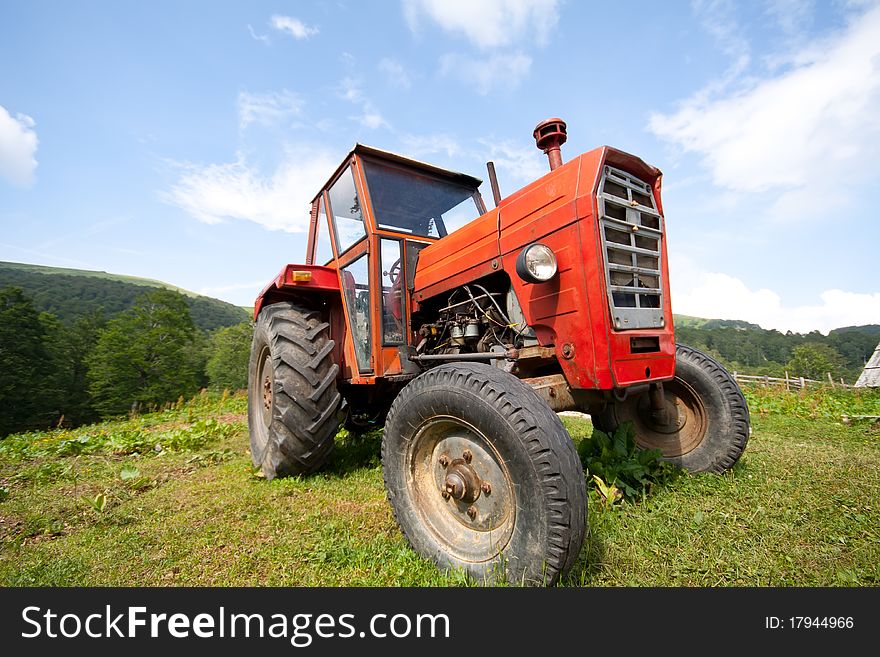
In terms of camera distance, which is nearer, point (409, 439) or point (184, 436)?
point (409, 439)

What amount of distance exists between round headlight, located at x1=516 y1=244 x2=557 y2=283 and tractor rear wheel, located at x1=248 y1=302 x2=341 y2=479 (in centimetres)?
198

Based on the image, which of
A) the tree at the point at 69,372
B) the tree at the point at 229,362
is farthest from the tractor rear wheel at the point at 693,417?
the tree at the point at 229,362

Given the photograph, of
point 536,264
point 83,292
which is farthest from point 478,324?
point 83,292

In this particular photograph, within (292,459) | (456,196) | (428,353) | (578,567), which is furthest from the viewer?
(456,196)

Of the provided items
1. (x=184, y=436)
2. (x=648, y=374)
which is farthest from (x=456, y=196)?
(x=184, y=436)

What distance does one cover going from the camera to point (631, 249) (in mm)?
2180

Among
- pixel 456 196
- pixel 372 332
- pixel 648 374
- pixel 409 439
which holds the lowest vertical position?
pixel 409 439

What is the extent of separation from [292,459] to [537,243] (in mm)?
2592

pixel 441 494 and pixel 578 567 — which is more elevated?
pixel 441 494

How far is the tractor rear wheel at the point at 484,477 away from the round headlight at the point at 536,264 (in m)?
0.50

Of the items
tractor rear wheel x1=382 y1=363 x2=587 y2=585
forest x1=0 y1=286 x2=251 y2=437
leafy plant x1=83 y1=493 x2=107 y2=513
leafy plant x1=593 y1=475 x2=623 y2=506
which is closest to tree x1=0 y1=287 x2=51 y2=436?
forest x1=0 y1=286 x2=251 y2=437

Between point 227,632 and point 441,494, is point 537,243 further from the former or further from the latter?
point 227,632

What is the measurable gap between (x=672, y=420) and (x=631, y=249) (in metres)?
1.58

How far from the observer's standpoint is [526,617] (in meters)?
1.44
